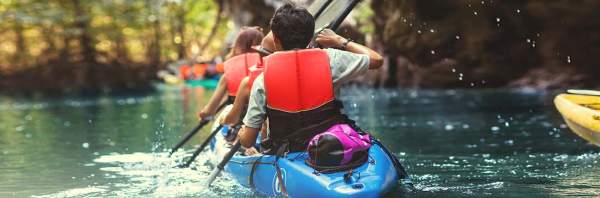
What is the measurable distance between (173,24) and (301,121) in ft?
119

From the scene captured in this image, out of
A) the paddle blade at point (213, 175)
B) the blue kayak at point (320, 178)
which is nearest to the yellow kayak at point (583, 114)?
the blue kayak at point (320, 178)

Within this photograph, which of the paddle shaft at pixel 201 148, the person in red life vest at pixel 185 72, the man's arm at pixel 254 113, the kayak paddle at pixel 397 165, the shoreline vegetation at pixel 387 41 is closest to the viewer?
the man's arm at pixel 254 113

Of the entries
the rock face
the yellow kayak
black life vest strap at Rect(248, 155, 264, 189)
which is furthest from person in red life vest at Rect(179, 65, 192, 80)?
black life vest strap at Rect(248, 155, 264, 189)

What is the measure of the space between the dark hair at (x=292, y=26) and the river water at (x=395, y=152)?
1.07m

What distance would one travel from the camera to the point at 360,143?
14.1 ft

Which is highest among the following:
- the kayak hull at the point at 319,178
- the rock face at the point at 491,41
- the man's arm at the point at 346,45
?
the rock face at the point at 491,41

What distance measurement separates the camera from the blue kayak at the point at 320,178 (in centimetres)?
417

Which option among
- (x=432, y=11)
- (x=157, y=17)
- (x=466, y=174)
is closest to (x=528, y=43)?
(x=432, y=11)

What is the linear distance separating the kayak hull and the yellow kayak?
2385 millimetres

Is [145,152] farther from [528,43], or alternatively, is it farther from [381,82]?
[381,82]

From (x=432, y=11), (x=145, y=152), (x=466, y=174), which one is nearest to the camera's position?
(x=466, y=174)

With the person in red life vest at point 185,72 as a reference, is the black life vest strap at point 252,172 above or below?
below

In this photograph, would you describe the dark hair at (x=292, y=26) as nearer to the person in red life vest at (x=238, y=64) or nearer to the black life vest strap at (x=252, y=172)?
the black life vest strap at (x=252, y=172)

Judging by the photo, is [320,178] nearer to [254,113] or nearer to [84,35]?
[254,113]
